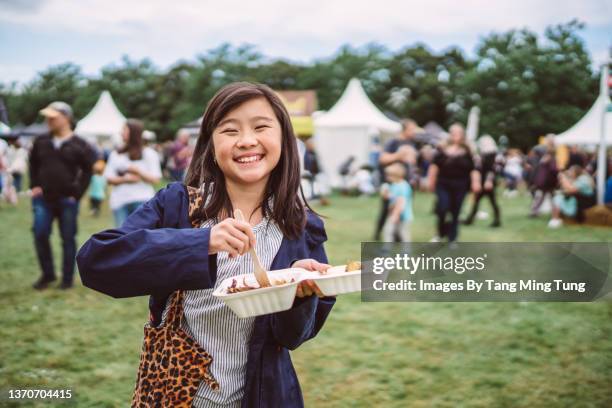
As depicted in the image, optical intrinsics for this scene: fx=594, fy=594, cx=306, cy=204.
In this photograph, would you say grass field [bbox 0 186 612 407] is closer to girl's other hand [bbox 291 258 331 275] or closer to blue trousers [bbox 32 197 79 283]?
blue trousers [bbox 32 197 79 283]

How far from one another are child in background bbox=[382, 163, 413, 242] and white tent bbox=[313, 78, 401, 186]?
11.7 m

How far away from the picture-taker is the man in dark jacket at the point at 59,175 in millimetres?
5980

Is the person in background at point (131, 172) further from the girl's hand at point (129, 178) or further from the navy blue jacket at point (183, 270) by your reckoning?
the navy blue jacket at point (183, 270)

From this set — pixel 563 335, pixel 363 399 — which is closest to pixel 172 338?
pixel 363 399

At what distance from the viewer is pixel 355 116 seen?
20.7m

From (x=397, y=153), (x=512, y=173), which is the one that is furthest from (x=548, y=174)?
(x=512, y=173)

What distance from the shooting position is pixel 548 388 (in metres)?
3.95

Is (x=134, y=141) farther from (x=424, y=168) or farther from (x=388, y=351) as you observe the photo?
(x=424, y=168)

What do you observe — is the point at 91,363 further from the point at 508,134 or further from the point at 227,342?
the point at 508,134

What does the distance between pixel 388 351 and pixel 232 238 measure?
11.7ft

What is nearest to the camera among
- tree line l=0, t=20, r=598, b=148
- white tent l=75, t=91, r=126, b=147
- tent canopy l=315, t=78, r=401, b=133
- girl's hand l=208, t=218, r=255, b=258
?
girl's hand l=208, t=218, r=255, b=258

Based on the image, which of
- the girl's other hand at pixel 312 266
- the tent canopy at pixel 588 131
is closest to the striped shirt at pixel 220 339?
the girl's other hand at pixel 312 266

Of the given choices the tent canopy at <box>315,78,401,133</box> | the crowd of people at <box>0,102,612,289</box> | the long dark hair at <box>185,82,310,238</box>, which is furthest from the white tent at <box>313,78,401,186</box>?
the long dark hair at <box>185,82,310,238</box>

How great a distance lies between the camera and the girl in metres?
1.59
